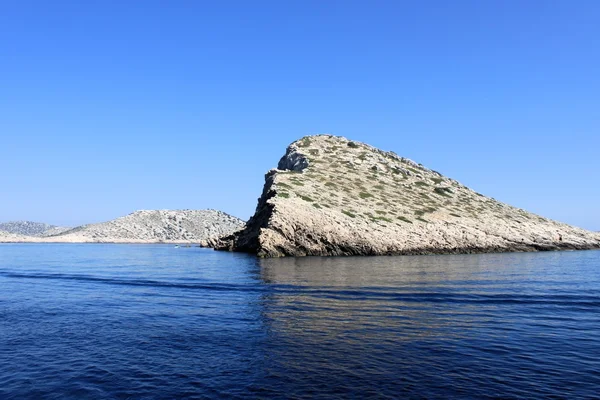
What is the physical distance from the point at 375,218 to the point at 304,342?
6894 centimetres

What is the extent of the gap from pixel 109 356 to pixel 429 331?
1372 centimetres

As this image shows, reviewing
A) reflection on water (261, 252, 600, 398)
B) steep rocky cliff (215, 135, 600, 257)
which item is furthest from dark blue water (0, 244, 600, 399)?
steep rocky cliff (215, 135, 600, 257)

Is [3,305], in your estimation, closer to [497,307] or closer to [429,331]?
[429,331]

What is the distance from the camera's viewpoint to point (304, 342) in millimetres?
18312

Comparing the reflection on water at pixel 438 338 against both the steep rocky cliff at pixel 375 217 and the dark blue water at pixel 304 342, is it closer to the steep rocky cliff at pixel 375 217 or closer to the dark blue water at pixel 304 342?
the dark blue water at pixel 304 342

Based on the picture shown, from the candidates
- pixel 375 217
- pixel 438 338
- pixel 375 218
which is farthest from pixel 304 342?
pixel 375 217

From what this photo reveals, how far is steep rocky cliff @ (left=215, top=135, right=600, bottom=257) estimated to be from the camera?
78125mm

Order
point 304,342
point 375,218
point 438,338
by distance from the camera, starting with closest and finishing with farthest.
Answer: point 304,342 → point 438,338 → point 375,218

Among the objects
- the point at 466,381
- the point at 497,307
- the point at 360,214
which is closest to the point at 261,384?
the point at 466,381

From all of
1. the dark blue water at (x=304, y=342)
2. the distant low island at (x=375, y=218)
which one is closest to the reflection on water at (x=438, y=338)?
the dark blue water at (x=304, y=342)

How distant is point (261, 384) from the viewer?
1356 centimetres

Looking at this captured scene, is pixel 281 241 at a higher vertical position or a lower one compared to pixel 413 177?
lower

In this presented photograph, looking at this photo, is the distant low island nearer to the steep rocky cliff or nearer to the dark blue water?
the steep rocky cliff

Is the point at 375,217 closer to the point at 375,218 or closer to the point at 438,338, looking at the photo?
the point at 375,218
